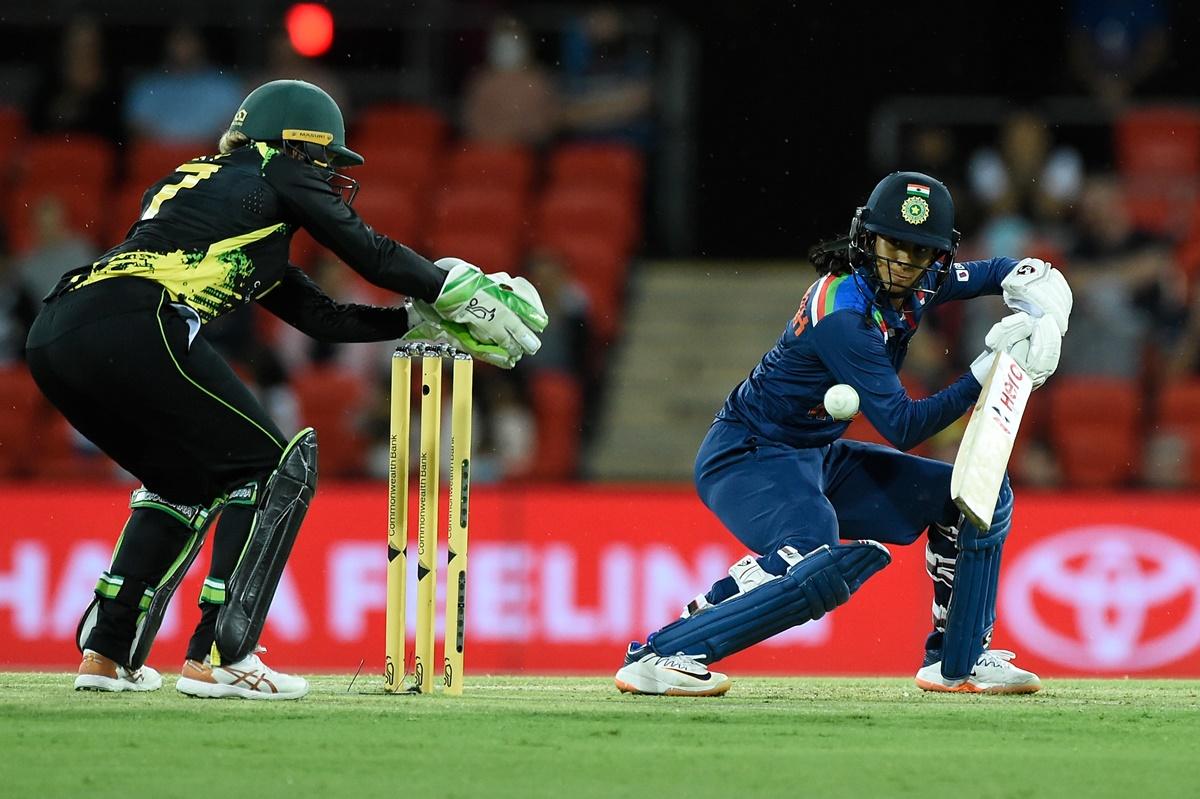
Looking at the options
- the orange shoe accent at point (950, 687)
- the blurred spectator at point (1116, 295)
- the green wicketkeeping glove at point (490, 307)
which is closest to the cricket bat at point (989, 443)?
the orange shoe accent at point (950, 687)

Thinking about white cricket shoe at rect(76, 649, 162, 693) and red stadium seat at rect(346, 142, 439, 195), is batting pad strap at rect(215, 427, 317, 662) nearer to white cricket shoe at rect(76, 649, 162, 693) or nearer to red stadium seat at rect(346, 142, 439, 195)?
white cricket shoe at rect(76, 649, 162, 693)

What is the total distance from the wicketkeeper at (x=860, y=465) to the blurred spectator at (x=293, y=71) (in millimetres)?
7900

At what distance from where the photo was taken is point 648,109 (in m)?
13.6

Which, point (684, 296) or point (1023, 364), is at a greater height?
point (684, 296)

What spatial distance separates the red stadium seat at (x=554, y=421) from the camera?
11.8 m

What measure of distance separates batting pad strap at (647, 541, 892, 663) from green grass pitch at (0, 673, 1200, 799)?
0.19 m

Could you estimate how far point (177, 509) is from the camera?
5.86m

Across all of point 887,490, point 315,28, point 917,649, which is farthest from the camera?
point 315,28

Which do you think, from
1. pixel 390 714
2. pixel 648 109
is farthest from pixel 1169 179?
pixel 390 714

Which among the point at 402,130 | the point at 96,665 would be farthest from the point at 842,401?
the point at 402,130

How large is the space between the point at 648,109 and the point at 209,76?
3116mm

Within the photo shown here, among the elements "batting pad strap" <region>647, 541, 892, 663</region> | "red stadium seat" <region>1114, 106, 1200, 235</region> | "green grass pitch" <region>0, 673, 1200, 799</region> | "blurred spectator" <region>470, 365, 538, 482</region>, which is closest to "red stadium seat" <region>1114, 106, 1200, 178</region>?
"red stadium seat" <region>1114, 106, 1200, 235</region>

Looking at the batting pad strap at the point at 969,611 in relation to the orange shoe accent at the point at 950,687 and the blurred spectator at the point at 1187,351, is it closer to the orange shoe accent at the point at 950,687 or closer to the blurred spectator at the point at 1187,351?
the orange shoe accent at the point at 950,687

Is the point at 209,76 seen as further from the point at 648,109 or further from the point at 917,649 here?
the point at 917,649
